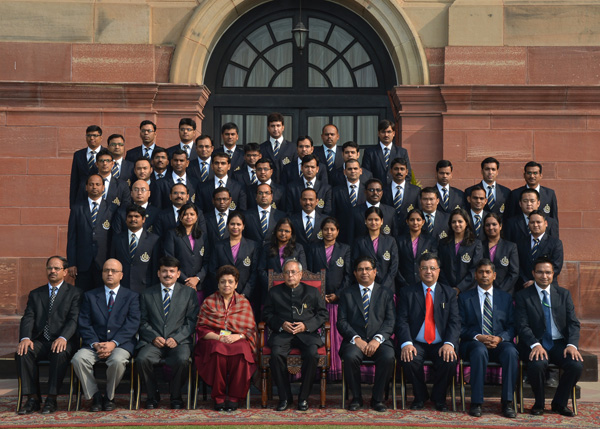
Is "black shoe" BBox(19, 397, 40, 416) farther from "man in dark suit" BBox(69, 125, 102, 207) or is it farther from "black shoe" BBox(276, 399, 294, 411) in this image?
"man in dark suit" BBox(69, 125, 102, 207)

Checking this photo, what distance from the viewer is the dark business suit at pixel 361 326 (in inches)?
324

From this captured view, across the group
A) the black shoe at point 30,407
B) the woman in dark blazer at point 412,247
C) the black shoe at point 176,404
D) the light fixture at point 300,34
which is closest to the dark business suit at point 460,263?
the woman in dark blazer at point 412,247

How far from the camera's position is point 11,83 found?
39.3ft

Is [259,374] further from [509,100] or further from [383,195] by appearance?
[509,100]

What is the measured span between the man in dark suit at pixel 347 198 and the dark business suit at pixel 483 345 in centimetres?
172

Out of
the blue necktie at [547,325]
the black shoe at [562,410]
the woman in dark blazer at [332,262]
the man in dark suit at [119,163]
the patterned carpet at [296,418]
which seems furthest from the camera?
Answer: the man in dark suit at [119,163]

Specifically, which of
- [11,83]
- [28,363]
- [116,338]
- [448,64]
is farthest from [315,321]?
[11,83]

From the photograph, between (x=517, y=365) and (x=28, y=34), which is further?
(x=28, y=34)

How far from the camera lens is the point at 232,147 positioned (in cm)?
1062

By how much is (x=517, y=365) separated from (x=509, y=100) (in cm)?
493

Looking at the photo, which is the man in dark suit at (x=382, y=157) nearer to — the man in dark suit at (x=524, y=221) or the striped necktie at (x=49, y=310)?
the man in dark suit at (x=524, y=221)

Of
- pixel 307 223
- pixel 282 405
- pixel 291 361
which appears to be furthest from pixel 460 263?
pixel 282 405

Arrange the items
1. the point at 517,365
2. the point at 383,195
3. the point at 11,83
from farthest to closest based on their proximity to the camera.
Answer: the point at 11,83, the point at 383,195, the point at 517,365

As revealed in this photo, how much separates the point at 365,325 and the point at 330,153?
267 cm
